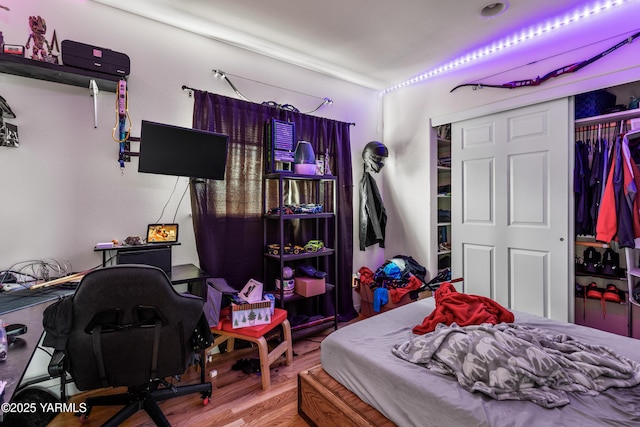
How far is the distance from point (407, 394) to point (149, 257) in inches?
66.9

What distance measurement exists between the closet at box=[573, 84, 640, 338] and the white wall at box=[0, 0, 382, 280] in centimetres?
300

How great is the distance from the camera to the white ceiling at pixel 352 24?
2.18 m

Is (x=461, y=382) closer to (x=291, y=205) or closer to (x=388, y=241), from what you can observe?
(x=291, y=205)

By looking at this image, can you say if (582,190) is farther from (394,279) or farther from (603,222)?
(394,279)

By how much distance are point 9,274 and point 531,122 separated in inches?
155

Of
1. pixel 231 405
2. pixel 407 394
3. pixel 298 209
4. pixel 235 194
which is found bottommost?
pixel 231 405

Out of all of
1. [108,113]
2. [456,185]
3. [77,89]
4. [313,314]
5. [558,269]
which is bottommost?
[313,314]

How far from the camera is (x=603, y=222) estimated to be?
2221 millimetres

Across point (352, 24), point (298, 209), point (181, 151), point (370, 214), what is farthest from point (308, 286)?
point (352, 24)

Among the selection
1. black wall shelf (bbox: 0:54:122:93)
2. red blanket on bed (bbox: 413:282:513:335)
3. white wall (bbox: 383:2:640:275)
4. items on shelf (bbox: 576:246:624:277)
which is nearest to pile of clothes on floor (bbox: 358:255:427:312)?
white wall (bbox: 383:2:640:275)

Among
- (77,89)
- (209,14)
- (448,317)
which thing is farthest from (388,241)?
(77,89)

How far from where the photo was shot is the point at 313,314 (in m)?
3.07

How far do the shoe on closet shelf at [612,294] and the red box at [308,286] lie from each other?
231 centimetres

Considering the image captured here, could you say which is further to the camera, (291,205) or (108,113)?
(291,205)
